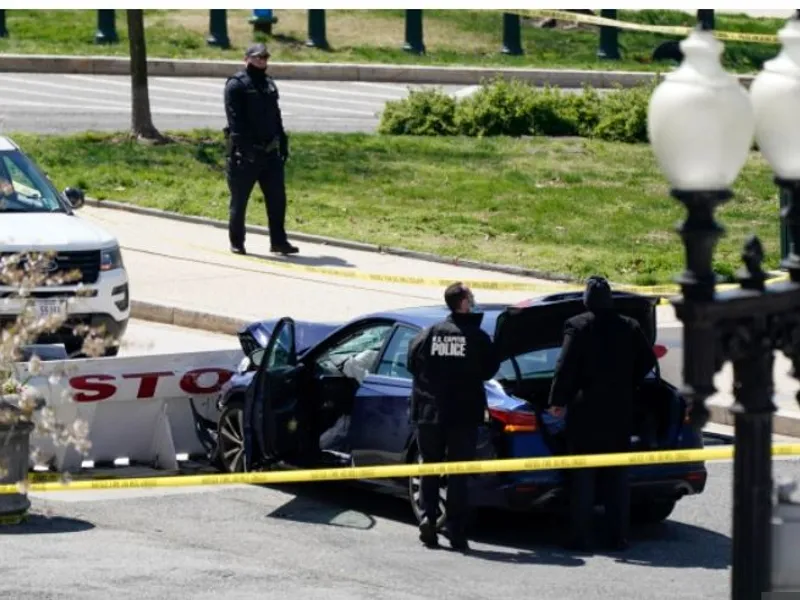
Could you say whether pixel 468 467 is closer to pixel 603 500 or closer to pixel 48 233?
pixel 603 500

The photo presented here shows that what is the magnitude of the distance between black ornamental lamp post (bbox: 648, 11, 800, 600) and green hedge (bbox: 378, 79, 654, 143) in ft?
73.3

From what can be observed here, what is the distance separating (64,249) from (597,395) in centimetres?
583

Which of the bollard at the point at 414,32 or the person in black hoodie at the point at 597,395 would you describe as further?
the bollard at the point at 414,32

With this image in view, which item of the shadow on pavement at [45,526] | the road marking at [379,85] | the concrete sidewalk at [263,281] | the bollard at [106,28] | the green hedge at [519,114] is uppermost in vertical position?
the bollard at [106,28]

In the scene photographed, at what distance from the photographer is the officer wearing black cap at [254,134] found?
20.2 metres

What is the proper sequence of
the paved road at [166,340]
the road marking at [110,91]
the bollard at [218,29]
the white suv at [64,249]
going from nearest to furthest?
the white suv at [64,249] → the paved road at [166,340] → the road marking at [110,91] → the bollard at [218,29]

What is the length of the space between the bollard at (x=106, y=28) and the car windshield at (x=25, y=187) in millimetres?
23674

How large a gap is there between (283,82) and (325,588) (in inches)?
1083

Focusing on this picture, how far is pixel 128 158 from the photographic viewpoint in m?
26.1

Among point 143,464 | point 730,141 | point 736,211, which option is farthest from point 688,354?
point 736,211

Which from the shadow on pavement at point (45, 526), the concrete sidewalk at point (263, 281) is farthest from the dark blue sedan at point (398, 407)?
the concrete sidewalk at point (263, 281)

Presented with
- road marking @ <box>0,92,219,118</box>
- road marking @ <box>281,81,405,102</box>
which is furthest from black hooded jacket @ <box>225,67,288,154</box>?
road marking @ <box>281,81,405,102</box>

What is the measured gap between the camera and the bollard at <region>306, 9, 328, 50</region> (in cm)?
4103

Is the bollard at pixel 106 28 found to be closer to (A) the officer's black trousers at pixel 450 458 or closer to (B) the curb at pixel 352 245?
(B) the curb at pixel 352 245
